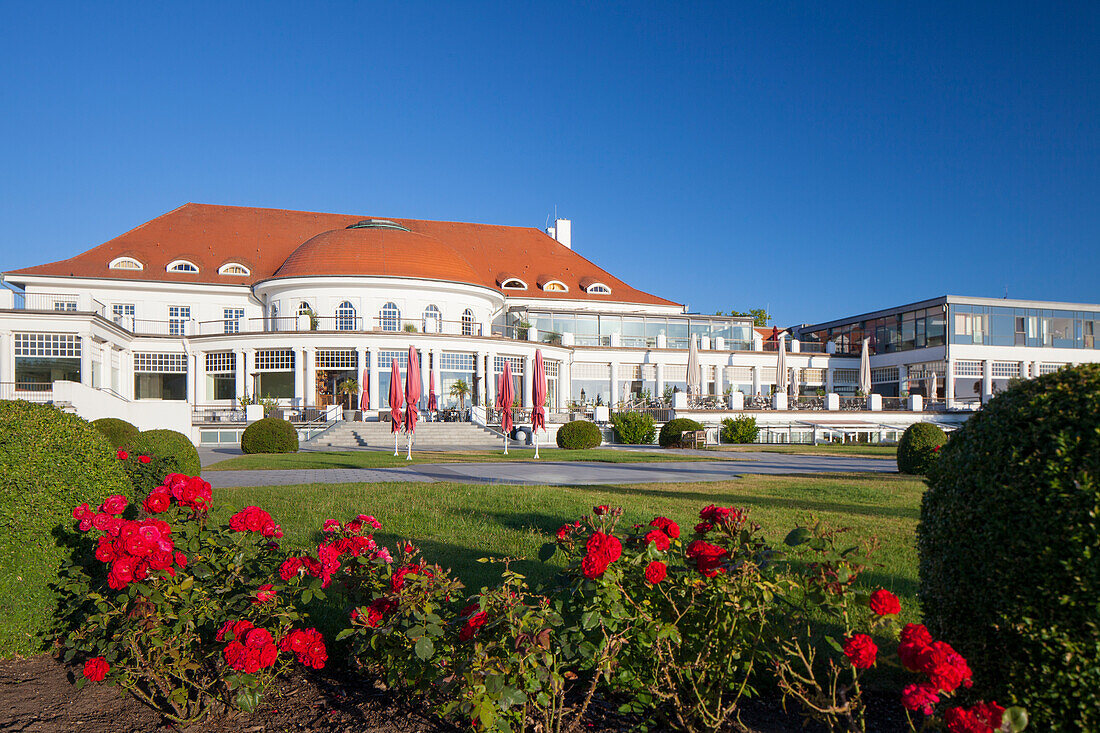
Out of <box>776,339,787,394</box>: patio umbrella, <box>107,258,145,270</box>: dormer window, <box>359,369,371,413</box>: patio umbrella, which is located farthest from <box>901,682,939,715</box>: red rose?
<box>107,258,145,270</box>: dormer window

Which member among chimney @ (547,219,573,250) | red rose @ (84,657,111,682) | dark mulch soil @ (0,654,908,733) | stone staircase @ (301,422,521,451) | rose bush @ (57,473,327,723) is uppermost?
chimney @ (547,219,573,250)

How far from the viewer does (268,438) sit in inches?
888

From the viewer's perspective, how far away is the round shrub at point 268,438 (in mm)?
22562

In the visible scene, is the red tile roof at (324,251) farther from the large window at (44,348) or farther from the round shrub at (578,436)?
the round shrub at (578,436)

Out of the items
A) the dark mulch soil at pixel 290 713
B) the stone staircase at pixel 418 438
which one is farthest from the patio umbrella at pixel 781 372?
the dark mulch soil at pixel 290 713

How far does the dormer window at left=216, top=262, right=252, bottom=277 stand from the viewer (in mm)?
42219

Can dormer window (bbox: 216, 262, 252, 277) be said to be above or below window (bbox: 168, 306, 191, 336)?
above

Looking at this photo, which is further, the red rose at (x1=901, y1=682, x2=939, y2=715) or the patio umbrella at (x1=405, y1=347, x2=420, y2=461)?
the patio umbrella at (x1=405, y1=347, x2=420, y2=461)

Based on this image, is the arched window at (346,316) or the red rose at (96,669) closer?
the red rose at (96,669)

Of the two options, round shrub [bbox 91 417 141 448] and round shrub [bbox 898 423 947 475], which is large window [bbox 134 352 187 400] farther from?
round shrub [bbox 898 423 947 475]

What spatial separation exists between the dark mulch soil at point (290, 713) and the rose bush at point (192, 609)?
5.3 inches

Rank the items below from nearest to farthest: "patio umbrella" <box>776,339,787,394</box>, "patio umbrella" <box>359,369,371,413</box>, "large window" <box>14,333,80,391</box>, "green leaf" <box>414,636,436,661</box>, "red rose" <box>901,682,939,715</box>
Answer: "red rose" <box>901,682,939,715</box>, "green leaf" <box>414,636,436,661</box>, "large window" <box>14,333,80,391</box>, "patio umbrella" <box>359,369,371,413</box>, "patio umbrella" <box>776,339,787,394</box>

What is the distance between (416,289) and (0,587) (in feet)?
115

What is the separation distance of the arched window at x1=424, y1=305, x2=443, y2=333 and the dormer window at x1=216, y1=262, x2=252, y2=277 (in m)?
13.2
